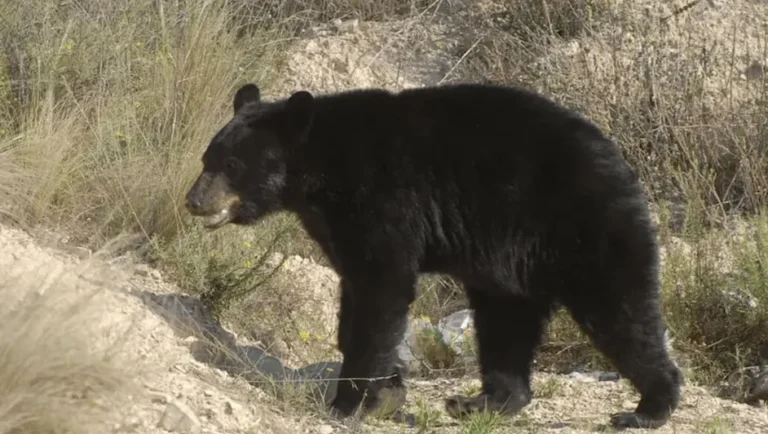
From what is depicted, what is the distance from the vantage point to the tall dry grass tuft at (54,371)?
4.23m

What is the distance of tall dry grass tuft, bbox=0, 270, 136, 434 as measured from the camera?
13.9 feet

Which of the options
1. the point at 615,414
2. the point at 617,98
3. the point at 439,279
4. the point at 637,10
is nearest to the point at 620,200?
the point at 615,414

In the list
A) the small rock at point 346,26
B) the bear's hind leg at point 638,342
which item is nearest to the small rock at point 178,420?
the bear's hind leg at point 638,342

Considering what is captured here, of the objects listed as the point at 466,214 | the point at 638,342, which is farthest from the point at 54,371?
the point at 638,342

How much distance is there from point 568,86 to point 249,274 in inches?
160

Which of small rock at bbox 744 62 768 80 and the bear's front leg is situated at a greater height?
the bear's front leg

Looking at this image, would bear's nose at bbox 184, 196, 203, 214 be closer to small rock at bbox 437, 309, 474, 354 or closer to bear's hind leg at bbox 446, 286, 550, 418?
bear's hind leg at bbox 446, 286, 550, 418

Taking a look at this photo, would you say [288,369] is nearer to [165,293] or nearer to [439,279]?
[165,293]

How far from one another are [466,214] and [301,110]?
3.00 feet

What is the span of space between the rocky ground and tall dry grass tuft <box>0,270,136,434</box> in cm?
9

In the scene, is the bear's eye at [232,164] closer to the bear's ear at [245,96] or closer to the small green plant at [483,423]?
the bear's ear at [245,96]

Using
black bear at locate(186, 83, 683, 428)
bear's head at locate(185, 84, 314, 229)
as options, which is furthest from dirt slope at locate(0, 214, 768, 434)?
bear's head at locate(185, 84, 314, 229)

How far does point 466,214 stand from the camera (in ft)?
19.5

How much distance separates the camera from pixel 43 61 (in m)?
8.91
